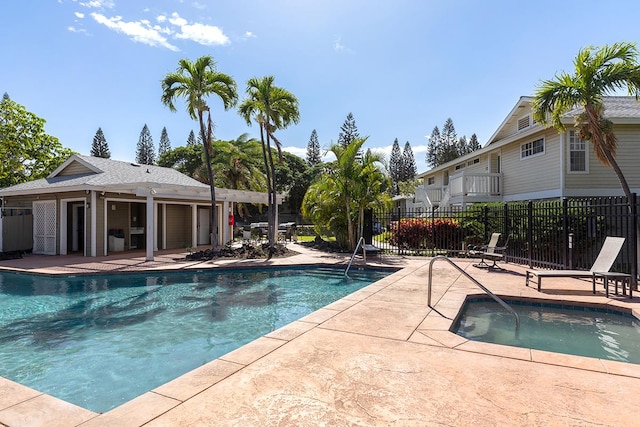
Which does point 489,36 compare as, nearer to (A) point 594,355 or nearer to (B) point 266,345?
(A) point 594,355

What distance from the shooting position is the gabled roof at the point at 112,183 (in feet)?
40.7

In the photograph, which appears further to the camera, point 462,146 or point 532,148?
point 462,146

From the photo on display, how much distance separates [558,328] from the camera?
17.4 ft

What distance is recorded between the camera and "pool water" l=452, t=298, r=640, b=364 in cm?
454

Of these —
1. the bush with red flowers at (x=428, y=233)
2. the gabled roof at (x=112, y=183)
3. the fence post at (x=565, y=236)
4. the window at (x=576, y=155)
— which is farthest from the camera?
the bush with red flowers at (x=428, y=233)

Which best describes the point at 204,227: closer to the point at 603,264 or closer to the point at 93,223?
the point at 93,223

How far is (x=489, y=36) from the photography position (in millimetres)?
12008

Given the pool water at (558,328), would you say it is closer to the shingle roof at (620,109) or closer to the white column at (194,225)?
the shingle roof at (620,109)

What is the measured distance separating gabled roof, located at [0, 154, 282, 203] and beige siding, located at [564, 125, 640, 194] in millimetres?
12392

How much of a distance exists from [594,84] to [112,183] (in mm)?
15346

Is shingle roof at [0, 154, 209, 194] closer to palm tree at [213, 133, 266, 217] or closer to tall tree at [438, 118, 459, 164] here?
palm tree at [213, 133, 266, 217]

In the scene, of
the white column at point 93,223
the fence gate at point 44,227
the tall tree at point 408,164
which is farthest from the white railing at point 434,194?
the tall tree at point 408,164

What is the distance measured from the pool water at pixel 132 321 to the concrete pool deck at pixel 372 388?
1.17 meters

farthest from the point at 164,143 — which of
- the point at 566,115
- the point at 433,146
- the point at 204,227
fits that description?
the point at 566,115
